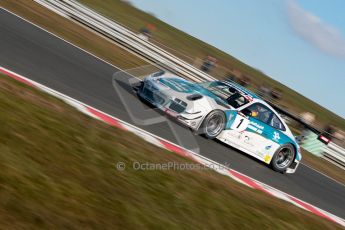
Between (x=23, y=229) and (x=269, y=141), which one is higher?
(x=269, y=141)

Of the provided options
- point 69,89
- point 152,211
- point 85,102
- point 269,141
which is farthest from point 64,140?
point 269,141

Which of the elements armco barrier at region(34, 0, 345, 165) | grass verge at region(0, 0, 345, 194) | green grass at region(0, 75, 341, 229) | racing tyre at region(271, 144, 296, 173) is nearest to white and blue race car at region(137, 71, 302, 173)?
racing tyre at region(271, 144, 296, 173)

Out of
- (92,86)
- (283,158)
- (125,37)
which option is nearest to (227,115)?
(283,158)

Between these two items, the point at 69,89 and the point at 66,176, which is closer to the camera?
the point at 66,176

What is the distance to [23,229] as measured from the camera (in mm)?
4004

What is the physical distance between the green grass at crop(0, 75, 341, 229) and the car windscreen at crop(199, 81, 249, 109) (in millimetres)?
3044

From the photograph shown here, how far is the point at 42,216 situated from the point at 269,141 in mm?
7863

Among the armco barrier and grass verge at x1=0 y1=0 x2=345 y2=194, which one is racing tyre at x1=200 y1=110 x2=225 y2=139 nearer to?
grass verge at x1=0 y1=0 x2=345 y2=194

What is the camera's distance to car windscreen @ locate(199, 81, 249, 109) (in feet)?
36.8

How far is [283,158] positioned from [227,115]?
2205 millimetres

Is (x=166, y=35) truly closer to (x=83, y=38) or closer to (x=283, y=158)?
(x=83, y=38)

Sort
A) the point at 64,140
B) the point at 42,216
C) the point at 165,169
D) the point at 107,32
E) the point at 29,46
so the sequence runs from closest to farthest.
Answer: the point at 42,216 → the point at 64,140 → the point at 165,169 → the point at 29,46 → the point at 107,32

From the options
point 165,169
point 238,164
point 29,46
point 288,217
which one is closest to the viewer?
point 165,169

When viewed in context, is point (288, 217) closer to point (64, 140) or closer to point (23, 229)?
point (64, 140)
